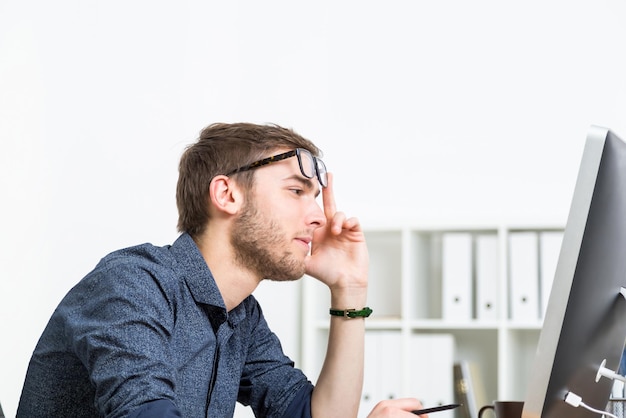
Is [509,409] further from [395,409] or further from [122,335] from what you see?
[122,335]

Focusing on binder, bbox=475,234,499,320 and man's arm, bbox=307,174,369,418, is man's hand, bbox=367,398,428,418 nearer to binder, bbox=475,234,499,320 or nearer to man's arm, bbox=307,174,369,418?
man's arm, bbox=307,174,369,418

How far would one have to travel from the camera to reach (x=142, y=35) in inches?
132

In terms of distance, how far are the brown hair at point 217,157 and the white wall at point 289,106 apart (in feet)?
3.89

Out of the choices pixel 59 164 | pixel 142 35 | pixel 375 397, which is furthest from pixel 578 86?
pixel 59 164

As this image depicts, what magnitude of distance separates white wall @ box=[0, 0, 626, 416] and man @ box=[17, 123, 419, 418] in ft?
4.09

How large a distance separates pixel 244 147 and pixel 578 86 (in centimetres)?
211

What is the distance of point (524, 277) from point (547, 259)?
11 centimetres

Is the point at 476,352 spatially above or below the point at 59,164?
below

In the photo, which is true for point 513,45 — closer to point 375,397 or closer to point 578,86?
point 578,86

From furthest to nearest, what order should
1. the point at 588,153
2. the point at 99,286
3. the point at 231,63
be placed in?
1. the point at 231,63
2. the point at 99,286
3. the point at 588,153

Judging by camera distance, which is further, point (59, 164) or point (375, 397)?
point (375, 397)

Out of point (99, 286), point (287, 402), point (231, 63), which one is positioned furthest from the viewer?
point (231, 63)

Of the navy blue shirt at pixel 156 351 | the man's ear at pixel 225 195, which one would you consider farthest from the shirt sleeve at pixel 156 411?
Answer: the man's ear at pixel 225 195

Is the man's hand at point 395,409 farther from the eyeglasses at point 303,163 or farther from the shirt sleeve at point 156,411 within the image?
the eyeglasses at point 303,163
